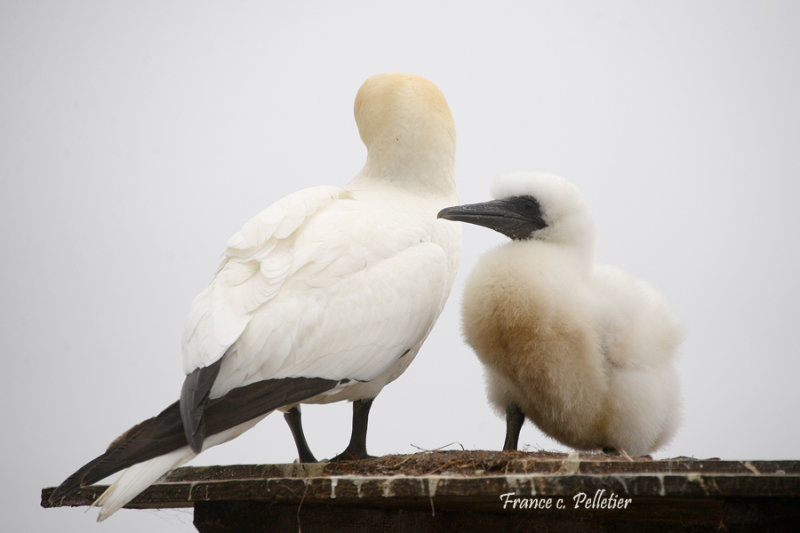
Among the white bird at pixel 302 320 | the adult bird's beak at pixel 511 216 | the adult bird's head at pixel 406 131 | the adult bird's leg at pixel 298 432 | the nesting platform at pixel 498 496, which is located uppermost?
the adult bird's head at pixel 406 131

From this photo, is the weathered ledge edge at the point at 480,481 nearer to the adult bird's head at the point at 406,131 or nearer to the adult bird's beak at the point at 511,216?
the adult bird's beak at the point at 511,216

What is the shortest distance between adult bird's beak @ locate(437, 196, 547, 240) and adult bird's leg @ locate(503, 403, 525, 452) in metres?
0.67

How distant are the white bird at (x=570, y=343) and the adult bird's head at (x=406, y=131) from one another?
12.1 inches

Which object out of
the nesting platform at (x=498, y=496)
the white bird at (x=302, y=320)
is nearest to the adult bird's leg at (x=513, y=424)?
the white bird at (x=302, y=320)

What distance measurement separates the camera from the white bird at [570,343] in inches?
132

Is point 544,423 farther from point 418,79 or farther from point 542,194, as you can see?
point 418,79

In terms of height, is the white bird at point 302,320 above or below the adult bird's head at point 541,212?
Answer: below

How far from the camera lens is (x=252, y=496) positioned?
105 inches

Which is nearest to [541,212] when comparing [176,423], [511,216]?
[511,216]

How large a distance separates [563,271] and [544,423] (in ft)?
1.79

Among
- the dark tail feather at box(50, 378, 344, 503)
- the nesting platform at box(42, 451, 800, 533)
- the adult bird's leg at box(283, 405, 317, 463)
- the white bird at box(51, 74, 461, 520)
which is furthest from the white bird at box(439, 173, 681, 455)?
the dark tail feather at box(50, 378, 344, 503)

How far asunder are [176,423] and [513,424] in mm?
1381

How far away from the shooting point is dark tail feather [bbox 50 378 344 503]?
2539 millimetres

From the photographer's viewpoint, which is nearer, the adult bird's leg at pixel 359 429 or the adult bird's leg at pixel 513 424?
the adult bird's leg at pixel 359 429
